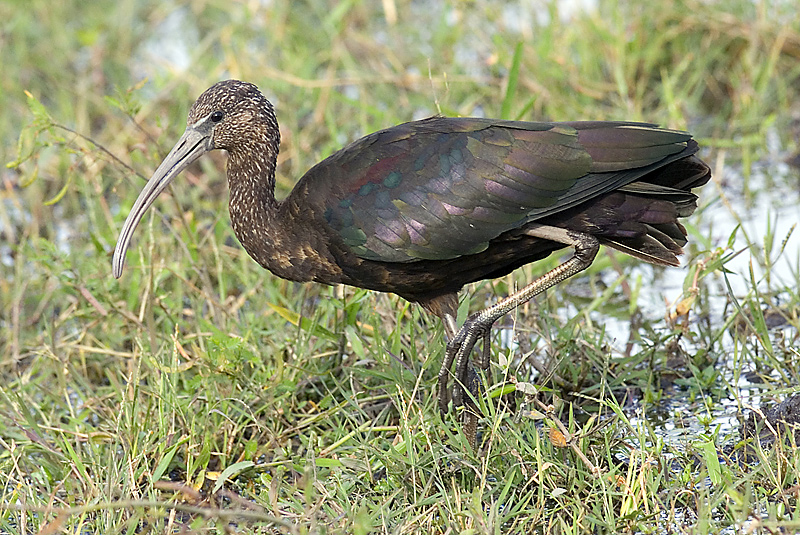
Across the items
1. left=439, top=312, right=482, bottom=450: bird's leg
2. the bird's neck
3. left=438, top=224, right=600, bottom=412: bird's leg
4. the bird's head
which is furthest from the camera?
the bird's head

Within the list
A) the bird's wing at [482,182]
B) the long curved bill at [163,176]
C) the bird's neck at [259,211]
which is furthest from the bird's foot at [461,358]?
the long curved bill at [163,176]

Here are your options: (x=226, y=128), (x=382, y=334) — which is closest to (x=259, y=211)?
(x=226, y=128)

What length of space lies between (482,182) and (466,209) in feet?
0.34

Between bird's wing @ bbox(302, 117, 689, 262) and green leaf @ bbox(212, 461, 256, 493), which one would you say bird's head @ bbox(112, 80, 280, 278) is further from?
green leaf @ bbox(212, 461, 256, 493)

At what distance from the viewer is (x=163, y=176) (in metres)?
4.09

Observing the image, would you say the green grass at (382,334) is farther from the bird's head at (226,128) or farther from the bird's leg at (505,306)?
the bird's head at (226,128)

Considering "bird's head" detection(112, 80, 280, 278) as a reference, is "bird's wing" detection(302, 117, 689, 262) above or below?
below

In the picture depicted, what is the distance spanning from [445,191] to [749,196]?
2.82 metres

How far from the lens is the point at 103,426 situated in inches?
164

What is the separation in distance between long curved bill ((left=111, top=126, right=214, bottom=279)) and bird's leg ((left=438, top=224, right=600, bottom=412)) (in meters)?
1.15

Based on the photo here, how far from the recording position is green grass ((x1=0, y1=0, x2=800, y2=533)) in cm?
343

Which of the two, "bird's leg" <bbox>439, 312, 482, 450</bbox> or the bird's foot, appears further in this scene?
the bird's foot

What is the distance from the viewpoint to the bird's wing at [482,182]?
12.3 feet

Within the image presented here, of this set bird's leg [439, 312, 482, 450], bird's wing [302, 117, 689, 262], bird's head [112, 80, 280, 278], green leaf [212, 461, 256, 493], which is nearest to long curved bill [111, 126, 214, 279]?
bird's head [112, 80, 280, 278]
